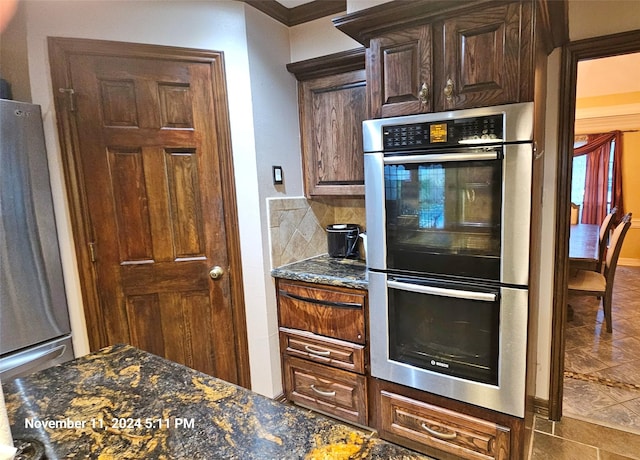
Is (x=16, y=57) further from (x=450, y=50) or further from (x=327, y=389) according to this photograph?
(x=327, y=389)

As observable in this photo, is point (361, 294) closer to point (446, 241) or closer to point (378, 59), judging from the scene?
point (446, 241)

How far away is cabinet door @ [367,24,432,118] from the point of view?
5.26ft

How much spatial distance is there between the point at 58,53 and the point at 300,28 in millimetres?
1382

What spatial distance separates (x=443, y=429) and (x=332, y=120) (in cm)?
188

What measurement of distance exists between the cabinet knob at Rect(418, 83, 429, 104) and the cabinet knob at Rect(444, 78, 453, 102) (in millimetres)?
80

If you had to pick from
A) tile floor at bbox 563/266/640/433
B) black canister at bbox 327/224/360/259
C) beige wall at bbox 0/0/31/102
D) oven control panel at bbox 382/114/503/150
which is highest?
beige wall at bbox 0/0/31/102

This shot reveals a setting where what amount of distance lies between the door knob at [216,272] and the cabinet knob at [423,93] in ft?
4.81

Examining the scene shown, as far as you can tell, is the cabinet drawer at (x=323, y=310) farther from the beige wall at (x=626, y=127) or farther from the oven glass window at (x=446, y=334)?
the beige wall at (x=626, y=127)

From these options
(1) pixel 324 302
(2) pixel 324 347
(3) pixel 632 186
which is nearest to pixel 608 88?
(3) pixel 632 186

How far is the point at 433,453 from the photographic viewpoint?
188cm

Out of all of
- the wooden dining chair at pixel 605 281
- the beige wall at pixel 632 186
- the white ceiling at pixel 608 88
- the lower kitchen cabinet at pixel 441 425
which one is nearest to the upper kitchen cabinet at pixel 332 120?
the lower kitchen cabinet at pixel 441 425

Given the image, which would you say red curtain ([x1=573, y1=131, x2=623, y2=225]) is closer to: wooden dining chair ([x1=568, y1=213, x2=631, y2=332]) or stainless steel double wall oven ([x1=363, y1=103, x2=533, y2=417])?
wooden dining chair ([x1=568, y1=213, x2=631, y2=332])

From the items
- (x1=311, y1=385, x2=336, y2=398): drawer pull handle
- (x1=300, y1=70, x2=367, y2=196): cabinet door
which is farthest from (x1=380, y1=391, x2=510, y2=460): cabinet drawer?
(x1=300, y1=70, x2=367, y2=196): cabinet door

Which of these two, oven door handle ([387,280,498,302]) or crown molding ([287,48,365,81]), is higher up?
crown molding ([287,48,365,81])
